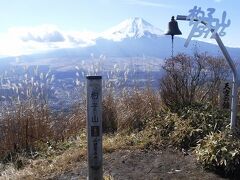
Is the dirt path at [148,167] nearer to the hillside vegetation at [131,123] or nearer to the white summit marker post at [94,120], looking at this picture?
the hillside vegetation at [131,123]

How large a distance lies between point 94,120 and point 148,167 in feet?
7.49

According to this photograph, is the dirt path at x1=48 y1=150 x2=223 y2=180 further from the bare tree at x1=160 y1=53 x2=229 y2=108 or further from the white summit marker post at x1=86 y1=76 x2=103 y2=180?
the bare tree at x1=160 y1=53 x2=229 y2=108

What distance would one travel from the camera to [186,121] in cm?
878

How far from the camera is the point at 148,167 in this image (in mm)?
7395

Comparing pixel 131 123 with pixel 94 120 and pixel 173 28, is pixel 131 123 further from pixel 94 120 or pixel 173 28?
pixel 94 120

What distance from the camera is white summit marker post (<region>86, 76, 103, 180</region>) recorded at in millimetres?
5363

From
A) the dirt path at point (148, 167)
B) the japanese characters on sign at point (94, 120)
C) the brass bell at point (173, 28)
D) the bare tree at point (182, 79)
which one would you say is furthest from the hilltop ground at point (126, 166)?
the brass bell at point (173, 28)

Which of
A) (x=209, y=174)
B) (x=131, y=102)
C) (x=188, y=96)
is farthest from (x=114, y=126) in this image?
(x=209, y=174)

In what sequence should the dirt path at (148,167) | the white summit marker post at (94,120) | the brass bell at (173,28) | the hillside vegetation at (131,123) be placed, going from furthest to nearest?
the brass bell at (173,28) → the hillside vegetation at (131,123) → the dirt path at (148,167) → the white summit marker post at (94,120)

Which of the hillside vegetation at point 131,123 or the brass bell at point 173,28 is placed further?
the brass bell at point 173,28

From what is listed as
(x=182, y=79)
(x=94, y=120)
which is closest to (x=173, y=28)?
(x=182, y=79)

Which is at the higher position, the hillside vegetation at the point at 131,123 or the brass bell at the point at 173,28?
the brass bell at the point at 173,28

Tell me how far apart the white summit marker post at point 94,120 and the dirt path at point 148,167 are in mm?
1516

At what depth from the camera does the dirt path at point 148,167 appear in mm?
6941
